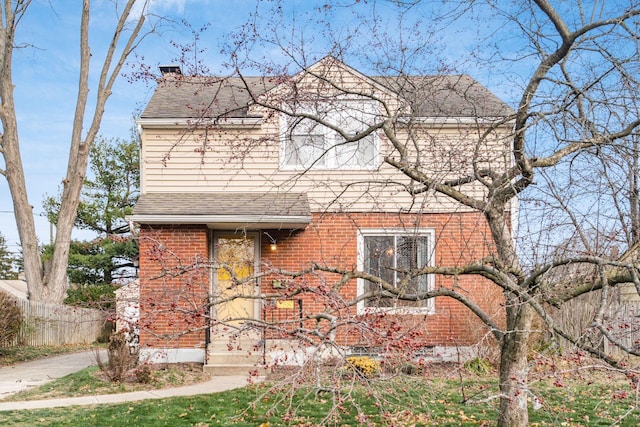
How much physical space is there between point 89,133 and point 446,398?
16493 millimetres

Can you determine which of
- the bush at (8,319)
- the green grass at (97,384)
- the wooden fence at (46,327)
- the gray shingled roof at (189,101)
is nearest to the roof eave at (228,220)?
the gray shingled roof at (189,101)

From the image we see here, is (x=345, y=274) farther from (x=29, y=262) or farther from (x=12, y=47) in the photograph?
(x=12, y=47)

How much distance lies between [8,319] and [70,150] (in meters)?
7.04

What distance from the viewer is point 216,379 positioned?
421 inches

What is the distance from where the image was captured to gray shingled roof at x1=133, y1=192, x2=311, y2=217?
1160cm

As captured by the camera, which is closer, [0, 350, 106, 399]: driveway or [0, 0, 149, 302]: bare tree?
[0, 350, 106, 399]: driveway

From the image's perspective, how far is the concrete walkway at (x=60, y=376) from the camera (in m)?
8.94

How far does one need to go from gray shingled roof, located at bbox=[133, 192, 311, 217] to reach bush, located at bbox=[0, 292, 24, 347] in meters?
6.16

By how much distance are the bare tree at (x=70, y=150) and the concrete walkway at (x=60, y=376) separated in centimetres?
620

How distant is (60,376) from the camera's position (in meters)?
12.3

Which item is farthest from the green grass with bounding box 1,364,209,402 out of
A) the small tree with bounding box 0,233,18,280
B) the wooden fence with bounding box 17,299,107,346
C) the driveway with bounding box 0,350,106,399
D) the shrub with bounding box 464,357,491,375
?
the small tree with bounding box 0,233,18,280

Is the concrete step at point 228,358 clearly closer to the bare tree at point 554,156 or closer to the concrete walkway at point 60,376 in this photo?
the concrete walkway at point 60,376

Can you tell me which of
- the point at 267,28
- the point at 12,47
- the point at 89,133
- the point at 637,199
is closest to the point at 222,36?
the point at 267,28

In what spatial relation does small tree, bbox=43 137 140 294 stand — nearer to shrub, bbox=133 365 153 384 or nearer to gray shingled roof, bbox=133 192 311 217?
gray shingled roof, bbox=133 192 311 217
